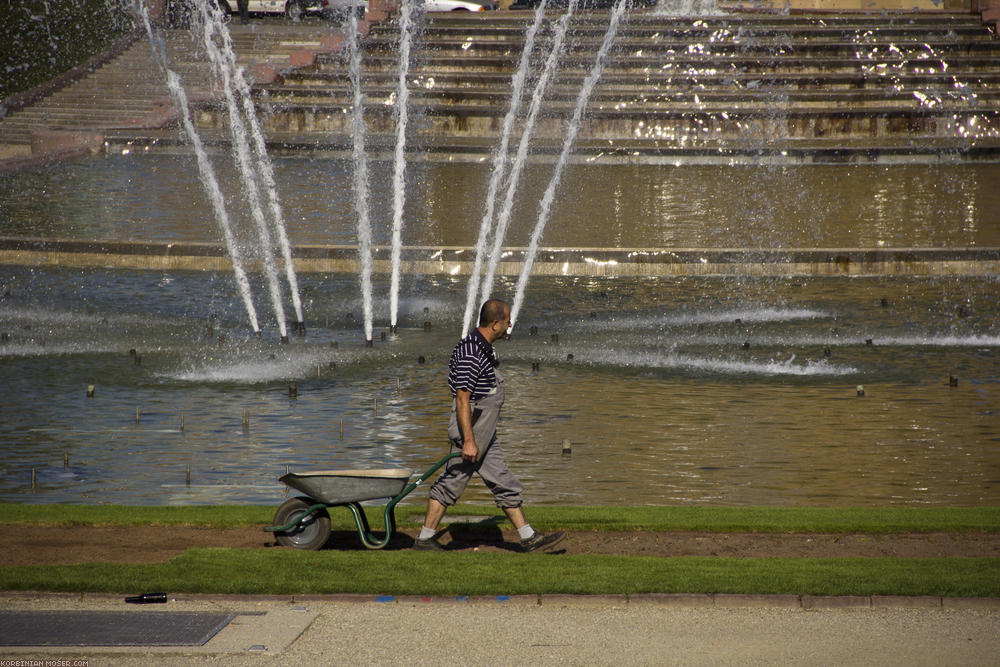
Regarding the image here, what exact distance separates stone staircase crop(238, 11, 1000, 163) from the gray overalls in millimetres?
20864

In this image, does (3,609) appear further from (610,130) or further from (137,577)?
(610,130)

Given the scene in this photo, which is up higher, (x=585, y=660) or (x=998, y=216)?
(x=585, y=660)

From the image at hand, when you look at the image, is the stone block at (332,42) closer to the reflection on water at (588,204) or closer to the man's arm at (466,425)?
the reflection on water at (588,204)

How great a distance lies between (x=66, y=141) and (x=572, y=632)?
81.8 ft

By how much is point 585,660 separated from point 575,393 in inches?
249

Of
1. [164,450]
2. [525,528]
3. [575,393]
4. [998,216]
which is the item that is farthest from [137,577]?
[998,216]

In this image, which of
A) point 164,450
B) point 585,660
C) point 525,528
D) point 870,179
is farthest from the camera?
point 870,179

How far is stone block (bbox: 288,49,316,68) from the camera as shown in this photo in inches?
1364

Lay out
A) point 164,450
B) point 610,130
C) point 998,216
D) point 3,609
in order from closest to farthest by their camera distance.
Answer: point 3,609 → point 164,450 → point 998,216 → point 610,130

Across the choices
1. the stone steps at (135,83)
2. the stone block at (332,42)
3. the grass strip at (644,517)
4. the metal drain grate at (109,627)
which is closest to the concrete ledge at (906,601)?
the grass strip at (644,517)

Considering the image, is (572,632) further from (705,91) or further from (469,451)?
(705,91)

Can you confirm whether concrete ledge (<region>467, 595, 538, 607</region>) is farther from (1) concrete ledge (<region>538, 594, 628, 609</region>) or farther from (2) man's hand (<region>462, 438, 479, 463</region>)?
(2) man's hand (<region>462, 438, 479, 463</region>)

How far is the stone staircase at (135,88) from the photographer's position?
30.5 meters

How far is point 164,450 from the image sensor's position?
32.2 feet
